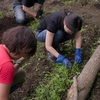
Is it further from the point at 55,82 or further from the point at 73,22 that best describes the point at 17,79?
the point at 73,22

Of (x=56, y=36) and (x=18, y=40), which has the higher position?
(x=18, y=40)

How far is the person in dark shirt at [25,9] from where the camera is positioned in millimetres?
5095

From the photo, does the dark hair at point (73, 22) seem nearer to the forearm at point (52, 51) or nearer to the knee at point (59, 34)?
the knee at point (59, 34)

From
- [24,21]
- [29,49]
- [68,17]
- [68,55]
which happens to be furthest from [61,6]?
[29,49]

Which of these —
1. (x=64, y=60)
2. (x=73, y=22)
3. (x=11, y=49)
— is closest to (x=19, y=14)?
(x=64, y=60)

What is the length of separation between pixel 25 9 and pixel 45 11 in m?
0.76

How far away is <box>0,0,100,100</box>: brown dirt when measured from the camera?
3149 millimetres

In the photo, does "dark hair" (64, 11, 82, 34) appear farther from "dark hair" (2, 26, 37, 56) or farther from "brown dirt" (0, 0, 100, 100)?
"dark hair" (2, 26, 37, 56)

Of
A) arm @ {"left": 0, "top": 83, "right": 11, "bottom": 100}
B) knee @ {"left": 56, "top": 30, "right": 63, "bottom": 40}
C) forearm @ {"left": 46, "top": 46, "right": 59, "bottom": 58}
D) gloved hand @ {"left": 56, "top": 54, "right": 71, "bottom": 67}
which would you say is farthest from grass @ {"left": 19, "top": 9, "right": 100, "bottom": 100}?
arm @ {"left": 0, "top": 83, "right": 11, "bottom": 100}

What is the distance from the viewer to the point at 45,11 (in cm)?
575

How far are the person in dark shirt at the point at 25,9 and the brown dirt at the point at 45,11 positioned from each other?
191mm

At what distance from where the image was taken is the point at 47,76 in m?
3.35

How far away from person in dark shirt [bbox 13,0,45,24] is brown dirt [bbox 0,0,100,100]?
0.63ft

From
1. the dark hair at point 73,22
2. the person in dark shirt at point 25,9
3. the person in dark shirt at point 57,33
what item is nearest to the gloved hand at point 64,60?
the person in dark shirt at point 57,33
